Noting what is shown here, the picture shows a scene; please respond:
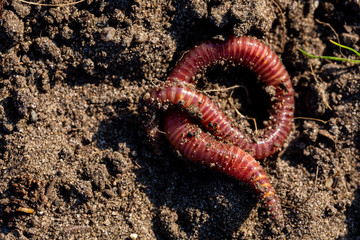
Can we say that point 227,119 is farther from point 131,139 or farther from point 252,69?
point 131,139

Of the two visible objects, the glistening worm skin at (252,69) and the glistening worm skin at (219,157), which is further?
the glistening worm skin at (252,69)

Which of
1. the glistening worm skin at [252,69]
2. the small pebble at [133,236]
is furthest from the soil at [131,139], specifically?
the glistening worm skin at [252,69]

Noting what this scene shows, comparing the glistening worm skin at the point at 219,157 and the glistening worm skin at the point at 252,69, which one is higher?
the glistening worm skin at the point at 252,69

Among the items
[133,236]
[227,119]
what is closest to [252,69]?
[227,119]

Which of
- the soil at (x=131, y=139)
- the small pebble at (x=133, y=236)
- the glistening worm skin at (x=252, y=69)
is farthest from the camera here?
the glistening worm skin at (x=252, y=69)

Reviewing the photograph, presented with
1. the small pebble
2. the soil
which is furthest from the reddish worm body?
the small pebble

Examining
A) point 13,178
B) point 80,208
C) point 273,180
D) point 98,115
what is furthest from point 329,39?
point 13,178

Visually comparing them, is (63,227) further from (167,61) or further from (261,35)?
(261,35)

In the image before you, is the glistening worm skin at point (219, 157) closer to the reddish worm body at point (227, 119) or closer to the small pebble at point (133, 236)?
the reddish worm body at point (227, 119)
